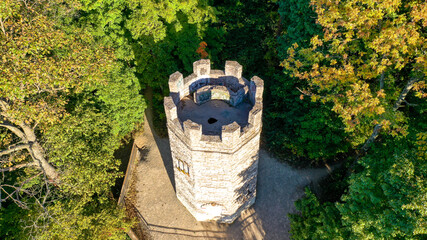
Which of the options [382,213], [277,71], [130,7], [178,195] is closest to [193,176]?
[178,195]

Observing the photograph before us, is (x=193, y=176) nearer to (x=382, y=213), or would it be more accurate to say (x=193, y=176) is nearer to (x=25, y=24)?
(x=382, y=213)

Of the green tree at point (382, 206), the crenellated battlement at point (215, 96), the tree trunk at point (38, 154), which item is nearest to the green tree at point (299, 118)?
the green tree at point (382, 206)

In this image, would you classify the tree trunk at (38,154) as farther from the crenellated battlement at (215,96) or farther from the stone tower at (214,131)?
the crenellated battlement at (215,96)

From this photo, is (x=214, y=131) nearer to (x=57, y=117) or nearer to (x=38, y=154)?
(x=57, y=117)

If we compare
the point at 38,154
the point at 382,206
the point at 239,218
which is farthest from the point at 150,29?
the point at 382,206

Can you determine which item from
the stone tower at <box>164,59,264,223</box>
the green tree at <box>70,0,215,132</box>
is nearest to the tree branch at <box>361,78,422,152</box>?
the stone tower at <box>164,59,264,223</box>
